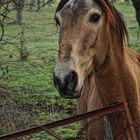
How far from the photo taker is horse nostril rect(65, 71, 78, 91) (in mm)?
2977

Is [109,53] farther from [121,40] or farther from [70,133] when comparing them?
[70,133]

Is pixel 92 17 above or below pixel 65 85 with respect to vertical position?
above

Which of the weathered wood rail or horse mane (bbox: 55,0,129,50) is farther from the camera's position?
horse mane (bbox: 55,0,129,50)

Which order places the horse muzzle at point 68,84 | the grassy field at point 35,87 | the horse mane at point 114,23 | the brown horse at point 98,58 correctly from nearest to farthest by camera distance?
the horse muzzle at point 68,84
the brown horse at point 98,58
the horse mane at point 114,23
the grassy field at point 35,87

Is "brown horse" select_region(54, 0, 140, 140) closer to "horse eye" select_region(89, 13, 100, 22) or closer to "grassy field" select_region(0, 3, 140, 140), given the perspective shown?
"horse eye" select_region(89, 13, 100, 22)

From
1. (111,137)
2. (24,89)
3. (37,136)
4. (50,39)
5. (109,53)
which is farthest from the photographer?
(50,39)

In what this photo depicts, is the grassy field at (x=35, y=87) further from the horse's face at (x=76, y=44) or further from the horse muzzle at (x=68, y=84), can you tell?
the horse muzzle at (x=68, y=84)

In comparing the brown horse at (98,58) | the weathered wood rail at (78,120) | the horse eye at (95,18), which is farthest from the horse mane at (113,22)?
the weathered wood rail at (78,120)

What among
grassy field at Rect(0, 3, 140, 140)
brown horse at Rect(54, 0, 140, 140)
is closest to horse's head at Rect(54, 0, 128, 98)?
brown horse at Rect(54, 0, 140, 140)

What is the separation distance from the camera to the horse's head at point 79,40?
304 cm

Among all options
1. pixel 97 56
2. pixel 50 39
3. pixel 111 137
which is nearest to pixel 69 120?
pixel 97 56

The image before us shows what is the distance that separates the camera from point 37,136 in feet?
20.6

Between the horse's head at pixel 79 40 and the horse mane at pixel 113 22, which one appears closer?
the horse's head at pixel 79 40

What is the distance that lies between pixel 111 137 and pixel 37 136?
254 cm
